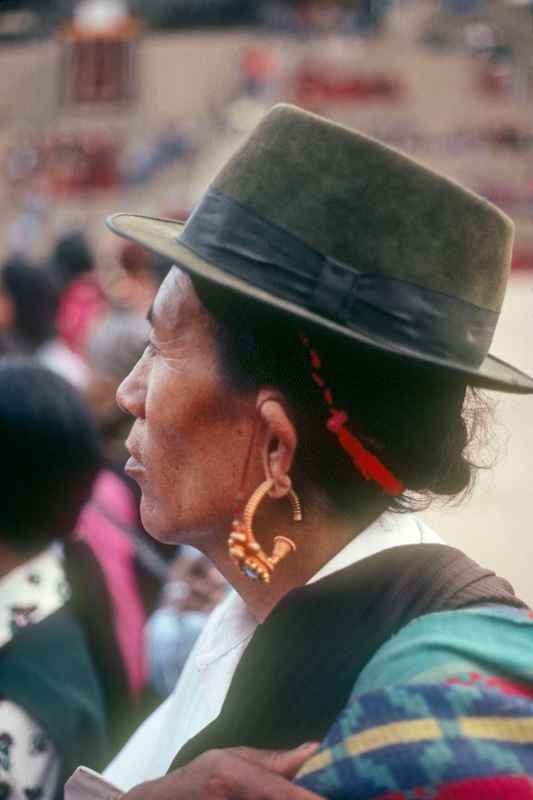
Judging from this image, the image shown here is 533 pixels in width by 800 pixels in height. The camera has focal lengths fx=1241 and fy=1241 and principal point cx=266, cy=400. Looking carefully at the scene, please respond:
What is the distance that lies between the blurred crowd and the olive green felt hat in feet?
2.97

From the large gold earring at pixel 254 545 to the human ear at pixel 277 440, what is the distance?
0.5 inches

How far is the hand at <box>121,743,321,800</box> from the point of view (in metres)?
1.38

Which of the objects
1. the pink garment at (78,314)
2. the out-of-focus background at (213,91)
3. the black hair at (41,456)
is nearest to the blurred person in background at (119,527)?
the black hair at (41,456)

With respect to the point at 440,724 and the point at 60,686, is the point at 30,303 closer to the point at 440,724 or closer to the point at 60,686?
the point at 60,686

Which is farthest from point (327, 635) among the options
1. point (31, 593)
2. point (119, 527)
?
point (119, 527)

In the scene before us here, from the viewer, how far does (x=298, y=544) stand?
1601mm

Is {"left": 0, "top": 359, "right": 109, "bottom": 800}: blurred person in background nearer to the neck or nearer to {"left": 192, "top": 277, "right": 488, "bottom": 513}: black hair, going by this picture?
the neck

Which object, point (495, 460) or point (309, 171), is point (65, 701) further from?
point (309, 171)

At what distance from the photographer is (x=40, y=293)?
589 centimetres

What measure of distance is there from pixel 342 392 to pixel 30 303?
4579 mm

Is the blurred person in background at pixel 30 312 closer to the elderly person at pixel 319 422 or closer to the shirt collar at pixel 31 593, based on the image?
the shirt collar at pixel 31 593

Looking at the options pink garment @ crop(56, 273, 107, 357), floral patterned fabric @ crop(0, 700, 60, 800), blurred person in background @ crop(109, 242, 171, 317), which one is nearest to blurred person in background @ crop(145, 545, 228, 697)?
floral patterned fabric @ crop(0, 700, 60, 800)

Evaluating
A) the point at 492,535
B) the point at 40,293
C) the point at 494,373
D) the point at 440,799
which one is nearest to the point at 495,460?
the point at 494,373

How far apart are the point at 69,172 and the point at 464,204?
2542cm
